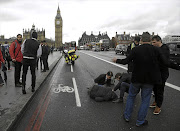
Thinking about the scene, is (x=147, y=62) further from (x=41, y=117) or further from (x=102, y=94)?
(x=41, y=117)

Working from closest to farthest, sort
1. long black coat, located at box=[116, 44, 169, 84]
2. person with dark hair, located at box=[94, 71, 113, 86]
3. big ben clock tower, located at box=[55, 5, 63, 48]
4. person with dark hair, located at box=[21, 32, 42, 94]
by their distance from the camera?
long black coat, located at box=[116, 44, 169, 84] < person with dark hair, located at box=[21, 32, 42, 94] < person with dark hair, located at box=[94, 71, 113, 86] < big ben clock tower, located at box=[55, 5, 63, 48]

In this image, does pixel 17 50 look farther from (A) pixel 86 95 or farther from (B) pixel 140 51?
(B) pixel 140 51

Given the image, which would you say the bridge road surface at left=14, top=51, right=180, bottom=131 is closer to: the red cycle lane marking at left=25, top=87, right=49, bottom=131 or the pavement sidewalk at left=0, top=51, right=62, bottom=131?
the red cycle lane marking at left=25, top=87, right=49, bottom=131

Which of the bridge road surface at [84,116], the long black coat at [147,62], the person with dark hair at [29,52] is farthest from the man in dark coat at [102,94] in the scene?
the person with dark hair at [29,52]

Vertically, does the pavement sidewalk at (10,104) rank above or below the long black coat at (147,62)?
A: below

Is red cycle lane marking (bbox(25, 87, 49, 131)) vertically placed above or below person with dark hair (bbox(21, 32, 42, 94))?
below

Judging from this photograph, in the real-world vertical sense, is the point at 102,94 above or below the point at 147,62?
below

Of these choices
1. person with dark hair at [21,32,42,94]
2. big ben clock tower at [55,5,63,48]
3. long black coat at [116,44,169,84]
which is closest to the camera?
long black coat at [116,44,169,84]

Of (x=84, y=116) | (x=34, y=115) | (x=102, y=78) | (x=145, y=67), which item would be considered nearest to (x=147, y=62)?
(x=145, y=67)

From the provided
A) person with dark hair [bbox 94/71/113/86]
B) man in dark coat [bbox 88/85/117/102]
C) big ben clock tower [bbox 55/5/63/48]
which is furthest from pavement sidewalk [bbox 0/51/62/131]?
big ben clock tower [bbox 55/5/63/48]

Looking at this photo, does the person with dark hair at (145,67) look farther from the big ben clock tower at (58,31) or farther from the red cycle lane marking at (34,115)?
the big ben clock tower at (58,31)

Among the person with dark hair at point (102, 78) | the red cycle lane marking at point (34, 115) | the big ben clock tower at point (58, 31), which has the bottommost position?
the red cycle lane marking at point (34, 115)

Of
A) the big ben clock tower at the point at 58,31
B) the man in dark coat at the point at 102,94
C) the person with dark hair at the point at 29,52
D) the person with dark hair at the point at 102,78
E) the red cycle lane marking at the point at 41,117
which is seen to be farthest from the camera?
the big ben clock tower at the point at 58,31

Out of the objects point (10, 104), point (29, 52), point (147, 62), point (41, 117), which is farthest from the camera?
point (29, 52)
